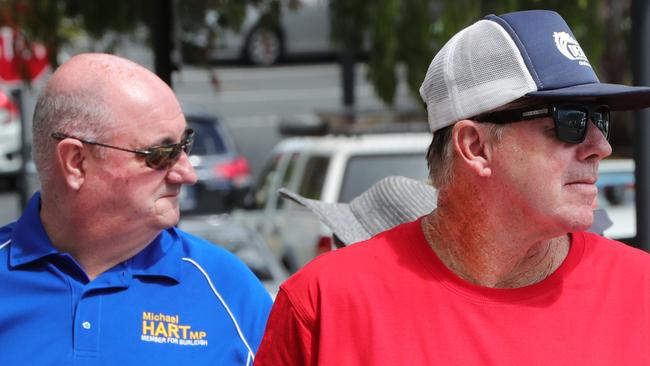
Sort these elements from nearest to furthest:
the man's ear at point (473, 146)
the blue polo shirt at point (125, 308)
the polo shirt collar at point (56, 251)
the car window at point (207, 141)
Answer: the man's ear at point (473, 146)
the blue polo shirt at point (125, 308)
the polo shirt collar at point (56, 251)
the car window at point (207, 141)

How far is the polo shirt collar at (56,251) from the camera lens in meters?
2.86

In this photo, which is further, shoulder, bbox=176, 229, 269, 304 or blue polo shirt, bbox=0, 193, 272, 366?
shoulder, bbox=176, 229, 269, 304

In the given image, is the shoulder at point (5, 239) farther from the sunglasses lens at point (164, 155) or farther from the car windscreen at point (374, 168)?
the car windscreen at point (374, 168)

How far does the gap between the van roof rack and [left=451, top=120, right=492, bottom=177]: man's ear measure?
19.6 feet

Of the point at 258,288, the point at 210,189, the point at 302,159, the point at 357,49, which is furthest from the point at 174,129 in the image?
the point at 210,189

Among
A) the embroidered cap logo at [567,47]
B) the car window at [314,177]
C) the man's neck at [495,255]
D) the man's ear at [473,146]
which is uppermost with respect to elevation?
the embroidered cap logo at [567,47]

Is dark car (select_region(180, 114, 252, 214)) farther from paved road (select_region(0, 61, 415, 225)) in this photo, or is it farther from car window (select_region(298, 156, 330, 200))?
paved road (select_region(0, 61, 415, 225))

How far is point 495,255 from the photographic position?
239 cm

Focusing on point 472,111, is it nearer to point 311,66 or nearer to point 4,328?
point 4,328

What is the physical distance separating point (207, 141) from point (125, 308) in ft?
37.1

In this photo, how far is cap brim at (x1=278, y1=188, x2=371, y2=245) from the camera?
3.32 metres

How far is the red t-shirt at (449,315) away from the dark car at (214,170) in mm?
10565

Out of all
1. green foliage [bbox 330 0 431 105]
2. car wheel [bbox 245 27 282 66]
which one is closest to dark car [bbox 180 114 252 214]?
green foliage [bbox 330 0 431 105]

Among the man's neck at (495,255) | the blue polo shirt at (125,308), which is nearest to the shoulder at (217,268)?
the blue polo shirt at (125,308)
